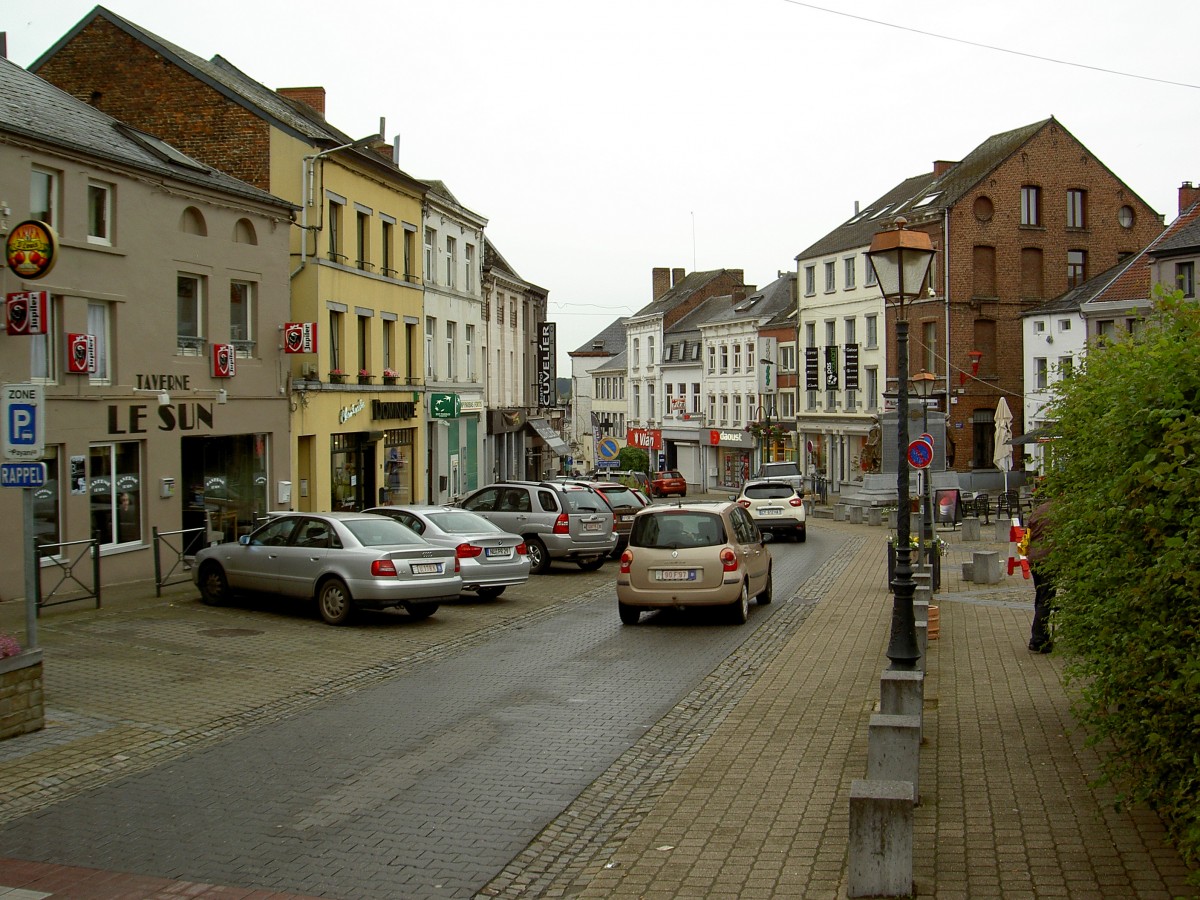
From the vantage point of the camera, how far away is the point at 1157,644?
563cm

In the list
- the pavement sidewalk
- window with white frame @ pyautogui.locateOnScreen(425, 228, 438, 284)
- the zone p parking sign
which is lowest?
the pavement sidewalk

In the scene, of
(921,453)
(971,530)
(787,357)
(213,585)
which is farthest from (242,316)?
(787,357)

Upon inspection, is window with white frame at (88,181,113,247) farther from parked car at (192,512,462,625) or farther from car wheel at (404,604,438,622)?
car wheel at (404,604,438,622)

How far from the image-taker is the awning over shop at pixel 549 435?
53.7 meters

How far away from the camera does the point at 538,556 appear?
23.8 meters

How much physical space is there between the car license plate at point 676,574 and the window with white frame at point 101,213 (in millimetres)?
10686

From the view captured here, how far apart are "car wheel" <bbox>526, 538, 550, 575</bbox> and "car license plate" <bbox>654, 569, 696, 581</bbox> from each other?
7.95m

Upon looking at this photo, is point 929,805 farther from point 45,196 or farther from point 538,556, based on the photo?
point 538,556

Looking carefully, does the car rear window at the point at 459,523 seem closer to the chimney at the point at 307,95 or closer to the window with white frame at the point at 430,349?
the window with white frame at the point at 430,349

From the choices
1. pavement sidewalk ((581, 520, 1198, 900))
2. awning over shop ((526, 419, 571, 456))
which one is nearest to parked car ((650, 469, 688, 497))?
awning over shop ((526, 419, 571, 456))

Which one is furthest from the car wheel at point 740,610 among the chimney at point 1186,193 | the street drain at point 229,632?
the chimney at point 1186,193

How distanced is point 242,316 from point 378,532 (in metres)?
9.57

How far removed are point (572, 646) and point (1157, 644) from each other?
9.58 m

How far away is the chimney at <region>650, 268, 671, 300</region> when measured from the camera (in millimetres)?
91812
